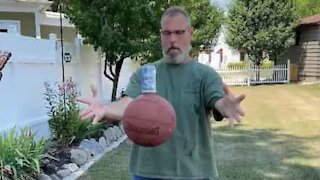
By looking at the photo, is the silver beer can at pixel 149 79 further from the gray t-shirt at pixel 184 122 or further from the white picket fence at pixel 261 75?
the white picket fence at pixel 261 75

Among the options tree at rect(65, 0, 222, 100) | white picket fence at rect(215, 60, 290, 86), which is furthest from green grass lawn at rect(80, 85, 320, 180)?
white picket fence at rect(215, 60, 290, 86)

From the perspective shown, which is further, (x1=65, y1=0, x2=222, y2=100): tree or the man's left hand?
(x1=65, y1=0, x2=222, y2=100): tree

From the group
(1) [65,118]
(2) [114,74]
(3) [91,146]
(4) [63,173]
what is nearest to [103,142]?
(3) [91,146]

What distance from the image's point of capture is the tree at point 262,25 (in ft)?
77.7

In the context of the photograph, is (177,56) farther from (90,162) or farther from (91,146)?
(91,146)

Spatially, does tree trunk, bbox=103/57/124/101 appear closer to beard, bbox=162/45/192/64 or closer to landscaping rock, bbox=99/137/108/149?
landscaping rock, bbox=99/137/108/149

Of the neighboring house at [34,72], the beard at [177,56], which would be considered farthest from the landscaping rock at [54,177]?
the beard at [177,56]

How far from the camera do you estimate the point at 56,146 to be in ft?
23.9

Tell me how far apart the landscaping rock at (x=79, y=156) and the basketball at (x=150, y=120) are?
4.36 meters

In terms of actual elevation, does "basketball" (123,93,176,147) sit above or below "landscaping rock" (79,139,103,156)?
above

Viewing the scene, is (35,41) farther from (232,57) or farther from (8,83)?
(232,57)

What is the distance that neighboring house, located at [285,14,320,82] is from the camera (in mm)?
24141

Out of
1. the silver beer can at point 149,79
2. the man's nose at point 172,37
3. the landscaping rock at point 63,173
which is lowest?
the landscaping rock at point 63,173

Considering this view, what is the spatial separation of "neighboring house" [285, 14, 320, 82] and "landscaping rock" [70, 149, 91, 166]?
62.7 feet
